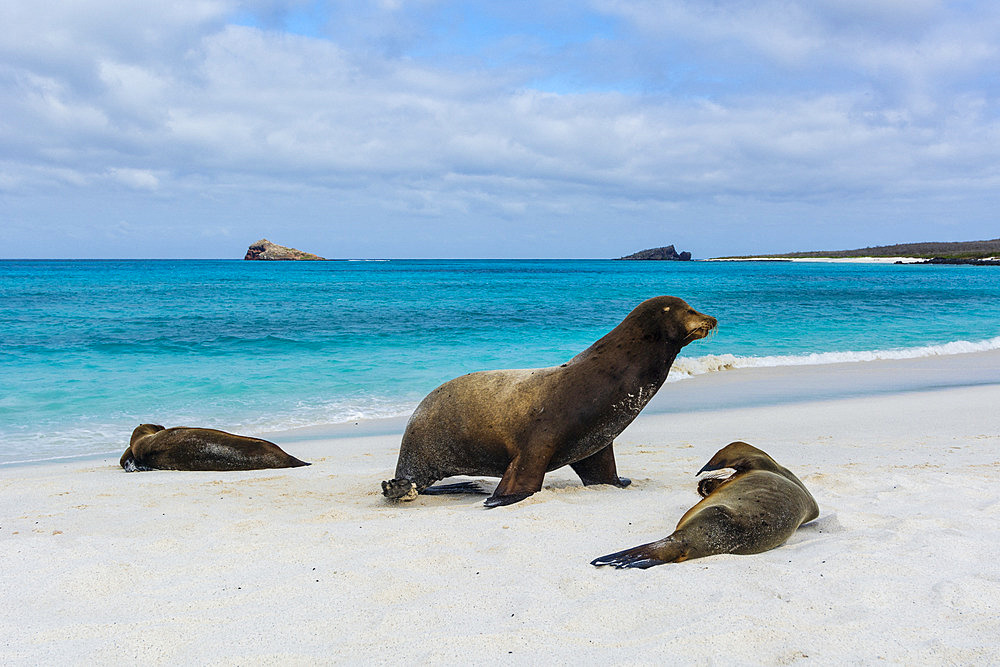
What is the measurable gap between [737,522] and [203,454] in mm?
5728

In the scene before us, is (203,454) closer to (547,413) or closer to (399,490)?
(399,490)

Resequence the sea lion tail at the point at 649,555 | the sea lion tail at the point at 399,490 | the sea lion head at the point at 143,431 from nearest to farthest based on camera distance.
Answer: the sea lion tail at the point at 649,555, the sea lion tail at the point at 399,490, the sea lion head at the point at 143,431

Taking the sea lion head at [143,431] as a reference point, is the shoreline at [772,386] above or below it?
→ below

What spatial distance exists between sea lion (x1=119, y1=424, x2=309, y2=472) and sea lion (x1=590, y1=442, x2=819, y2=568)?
185 inches

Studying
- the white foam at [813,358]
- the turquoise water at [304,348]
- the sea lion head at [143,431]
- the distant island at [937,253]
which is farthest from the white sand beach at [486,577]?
the distant island at [937,253]

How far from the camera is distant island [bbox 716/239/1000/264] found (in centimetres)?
10312

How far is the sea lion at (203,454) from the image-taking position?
24.6ft

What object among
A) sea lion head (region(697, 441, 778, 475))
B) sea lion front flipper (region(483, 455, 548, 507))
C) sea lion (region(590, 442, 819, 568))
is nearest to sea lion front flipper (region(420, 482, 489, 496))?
sea lion front flipper (region(483, 455, 548, 507))

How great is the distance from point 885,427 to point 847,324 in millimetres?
18633

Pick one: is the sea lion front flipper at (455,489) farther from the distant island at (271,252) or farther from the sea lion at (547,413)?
the distant island at (271,252)

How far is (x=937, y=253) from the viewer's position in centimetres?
13062

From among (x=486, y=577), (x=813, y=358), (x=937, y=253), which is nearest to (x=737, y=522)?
(x=486, y=577)

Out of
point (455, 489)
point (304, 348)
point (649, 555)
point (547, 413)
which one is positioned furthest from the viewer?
point (304, 348)

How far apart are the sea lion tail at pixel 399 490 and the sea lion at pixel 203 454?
2.20m
